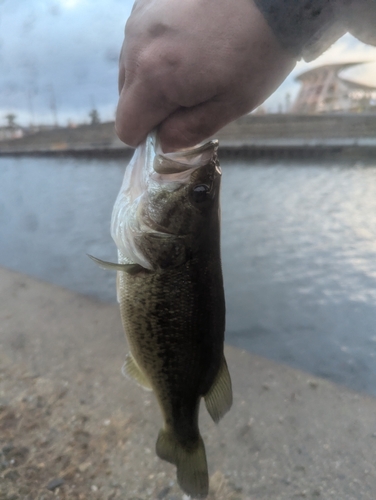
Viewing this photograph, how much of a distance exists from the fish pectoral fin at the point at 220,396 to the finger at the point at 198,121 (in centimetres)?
74

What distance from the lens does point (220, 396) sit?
1.30m

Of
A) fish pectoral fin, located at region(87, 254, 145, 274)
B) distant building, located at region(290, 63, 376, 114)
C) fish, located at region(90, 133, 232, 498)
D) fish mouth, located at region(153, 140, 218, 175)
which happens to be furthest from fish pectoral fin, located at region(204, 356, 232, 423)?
distant building, located at region(290, 63, 376, 114)

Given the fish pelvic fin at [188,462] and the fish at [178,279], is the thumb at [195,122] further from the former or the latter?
the fish pelvic fin at [188,462]

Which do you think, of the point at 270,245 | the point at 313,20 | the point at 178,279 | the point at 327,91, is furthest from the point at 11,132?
the point at 313,20

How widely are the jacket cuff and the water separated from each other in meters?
2.86

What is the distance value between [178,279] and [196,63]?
62cm

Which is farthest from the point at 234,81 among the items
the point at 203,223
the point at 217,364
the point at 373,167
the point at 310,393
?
the point at 373,167

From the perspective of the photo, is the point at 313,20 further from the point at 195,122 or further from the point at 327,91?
the point at 327,91

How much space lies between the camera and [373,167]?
7.16m

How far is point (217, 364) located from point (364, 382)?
2421mm

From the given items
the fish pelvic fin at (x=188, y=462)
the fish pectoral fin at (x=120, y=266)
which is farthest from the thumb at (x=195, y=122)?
the fish pelvic fin at (x=188, y=462)

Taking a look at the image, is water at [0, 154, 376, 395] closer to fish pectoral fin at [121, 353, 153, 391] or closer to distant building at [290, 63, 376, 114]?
distant building at [290, 63, 376, 114]

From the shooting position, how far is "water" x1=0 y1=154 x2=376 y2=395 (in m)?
3.85

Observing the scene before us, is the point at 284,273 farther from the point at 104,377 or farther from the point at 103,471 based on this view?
the point at 103,471
